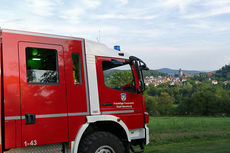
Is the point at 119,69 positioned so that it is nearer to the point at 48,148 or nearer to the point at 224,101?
the point at 48,148

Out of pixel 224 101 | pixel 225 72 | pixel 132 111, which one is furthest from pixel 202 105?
pixel 225 72

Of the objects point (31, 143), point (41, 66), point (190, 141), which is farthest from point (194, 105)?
point (31, 143)

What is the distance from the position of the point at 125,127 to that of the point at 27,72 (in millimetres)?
2516

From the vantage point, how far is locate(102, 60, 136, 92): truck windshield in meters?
6.43

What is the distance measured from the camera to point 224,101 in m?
72.2

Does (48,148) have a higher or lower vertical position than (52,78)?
lower

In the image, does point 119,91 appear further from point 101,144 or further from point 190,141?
point 190,141

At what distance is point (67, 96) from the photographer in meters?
5.64

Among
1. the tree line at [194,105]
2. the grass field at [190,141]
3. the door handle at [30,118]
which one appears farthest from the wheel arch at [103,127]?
the tree line at [194,105]

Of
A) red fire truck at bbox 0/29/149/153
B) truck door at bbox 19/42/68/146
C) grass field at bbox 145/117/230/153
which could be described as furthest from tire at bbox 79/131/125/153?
grass field at bbox 145/117/230/153

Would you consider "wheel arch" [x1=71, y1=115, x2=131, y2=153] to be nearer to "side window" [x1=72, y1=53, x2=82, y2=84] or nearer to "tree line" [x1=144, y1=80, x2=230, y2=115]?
"side window" [x1=72, y1=53, x2=82, y2=84]

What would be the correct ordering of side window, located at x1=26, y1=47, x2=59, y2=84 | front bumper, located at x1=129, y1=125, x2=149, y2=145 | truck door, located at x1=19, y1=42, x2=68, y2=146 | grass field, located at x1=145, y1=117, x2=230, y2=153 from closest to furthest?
truck door, located at x1=19, y1=42, x2=68, y2=146
side window, located at x1=26, y1=47, x2=59, y2=84
front bumper, located at x1=129, y1=125, x2=149, y2=145
grass field, located at x1=145, y1=117, x2=230, y2=153

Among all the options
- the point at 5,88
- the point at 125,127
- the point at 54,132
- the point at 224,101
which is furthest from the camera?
the point at 224,101

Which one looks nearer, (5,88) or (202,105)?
(5,88)
